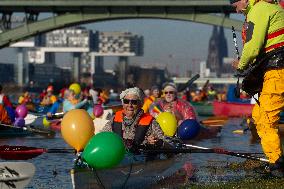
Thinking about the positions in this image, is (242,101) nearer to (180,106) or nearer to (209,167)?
(180,106)

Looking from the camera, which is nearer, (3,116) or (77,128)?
(77,128)

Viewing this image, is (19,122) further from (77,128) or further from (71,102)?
(77,128)

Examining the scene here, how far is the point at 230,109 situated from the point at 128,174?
28886 mm

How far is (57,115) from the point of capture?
759 inches

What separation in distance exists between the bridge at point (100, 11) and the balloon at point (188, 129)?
24.7m

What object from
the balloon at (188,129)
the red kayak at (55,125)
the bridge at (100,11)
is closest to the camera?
the balloon at (188,129)

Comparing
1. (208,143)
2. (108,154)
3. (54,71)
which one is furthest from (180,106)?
(54,71)

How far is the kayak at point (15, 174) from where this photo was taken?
6570 mm

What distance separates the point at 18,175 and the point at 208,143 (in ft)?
33.6

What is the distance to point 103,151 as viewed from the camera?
6543mm

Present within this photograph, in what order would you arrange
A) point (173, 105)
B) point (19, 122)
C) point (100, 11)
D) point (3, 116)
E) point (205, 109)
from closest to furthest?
point (173, 105) → point (3, 116) → point (19, 122) → point (205, 109) → point (100, 11)

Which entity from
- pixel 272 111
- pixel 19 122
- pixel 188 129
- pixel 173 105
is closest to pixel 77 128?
pixel 272 111

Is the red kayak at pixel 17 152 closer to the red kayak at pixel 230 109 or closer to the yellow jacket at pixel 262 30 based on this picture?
the yellow jacket at pixel 262 30

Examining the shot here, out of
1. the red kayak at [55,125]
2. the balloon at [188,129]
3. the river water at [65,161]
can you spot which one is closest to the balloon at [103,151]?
the river water at [65,161]
